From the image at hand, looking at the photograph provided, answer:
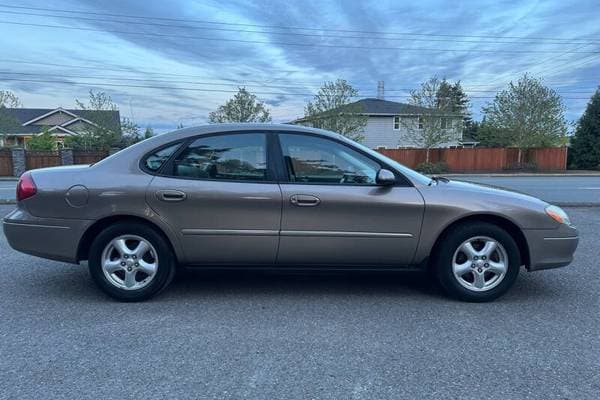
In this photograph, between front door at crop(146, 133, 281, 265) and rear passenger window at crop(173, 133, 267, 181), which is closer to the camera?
front door at crop(146, 133, 281, 265)

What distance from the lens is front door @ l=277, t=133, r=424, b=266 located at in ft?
12.5

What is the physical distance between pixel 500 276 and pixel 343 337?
168 cm

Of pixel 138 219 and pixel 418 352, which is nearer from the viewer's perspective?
pixel 418 352

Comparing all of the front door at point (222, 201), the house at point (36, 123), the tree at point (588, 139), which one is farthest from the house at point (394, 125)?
the front door at point (222, 201)

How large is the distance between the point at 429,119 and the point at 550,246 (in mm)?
30366

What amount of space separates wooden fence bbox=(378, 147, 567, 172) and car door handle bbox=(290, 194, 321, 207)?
95.4 feet

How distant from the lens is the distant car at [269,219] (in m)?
3.80

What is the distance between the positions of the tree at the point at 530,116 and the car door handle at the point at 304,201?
34.1 metres

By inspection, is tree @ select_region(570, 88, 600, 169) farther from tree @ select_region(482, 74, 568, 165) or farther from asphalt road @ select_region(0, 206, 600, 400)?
asphalt road @ select_region(0, 206, 600, 400)

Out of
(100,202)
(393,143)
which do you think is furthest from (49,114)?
(100,202)

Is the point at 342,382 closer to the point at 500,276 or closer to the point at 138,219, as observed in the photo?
the point at 500,276

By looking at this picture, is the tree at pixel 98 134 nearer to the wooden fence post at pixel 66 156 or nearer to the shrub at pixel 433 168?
the wooden fence post at pixel 66 156

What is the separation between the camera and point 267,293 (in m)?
4.16

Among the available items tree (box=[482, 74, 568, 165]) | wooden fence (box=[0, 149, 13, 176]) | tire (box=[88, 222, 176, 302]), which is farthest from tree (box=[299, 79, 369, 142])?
tire (box=[88, 222, 176, 302])
